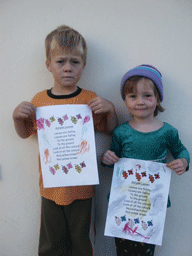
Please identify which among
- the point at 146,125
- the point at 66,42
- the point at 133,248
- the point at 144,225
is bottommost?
the point at 133,248

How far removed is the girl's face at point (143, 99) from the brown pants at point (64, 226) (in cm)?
48

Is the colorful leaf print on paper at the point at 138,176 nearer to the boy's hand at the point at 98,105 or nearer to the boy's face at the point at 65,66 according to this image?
the boy's hand at the point at 98,105

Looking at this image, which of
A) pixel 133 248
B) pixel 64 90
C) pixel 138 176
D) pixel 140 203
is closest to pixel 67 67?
pixel 64 90

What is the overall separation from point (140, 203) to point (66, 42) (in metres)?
0.77

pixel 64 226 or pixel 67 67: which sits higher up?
pixel 67 67

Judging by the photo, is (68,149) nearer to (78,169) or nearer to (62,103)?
(78,169)

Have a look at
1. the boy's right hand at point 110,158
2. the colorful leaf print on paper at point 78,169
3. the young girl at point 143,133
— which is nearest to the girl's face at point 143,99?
the young girl at point 143,133

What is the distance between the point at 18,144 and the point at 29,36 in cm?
58

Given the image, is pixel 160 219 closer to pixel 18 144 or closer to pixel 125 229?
pixel 125 229

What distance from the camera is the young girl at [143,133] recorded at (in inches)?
33.5

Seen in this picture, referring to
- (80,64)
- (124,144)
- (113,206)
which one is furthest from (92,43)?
(113,206)

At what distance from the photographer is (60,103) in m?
0.90

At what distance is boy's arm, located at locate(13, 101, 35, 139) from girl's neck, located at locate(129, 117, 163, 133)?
1.52 feet

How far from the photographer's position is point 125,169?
35.3 inches
